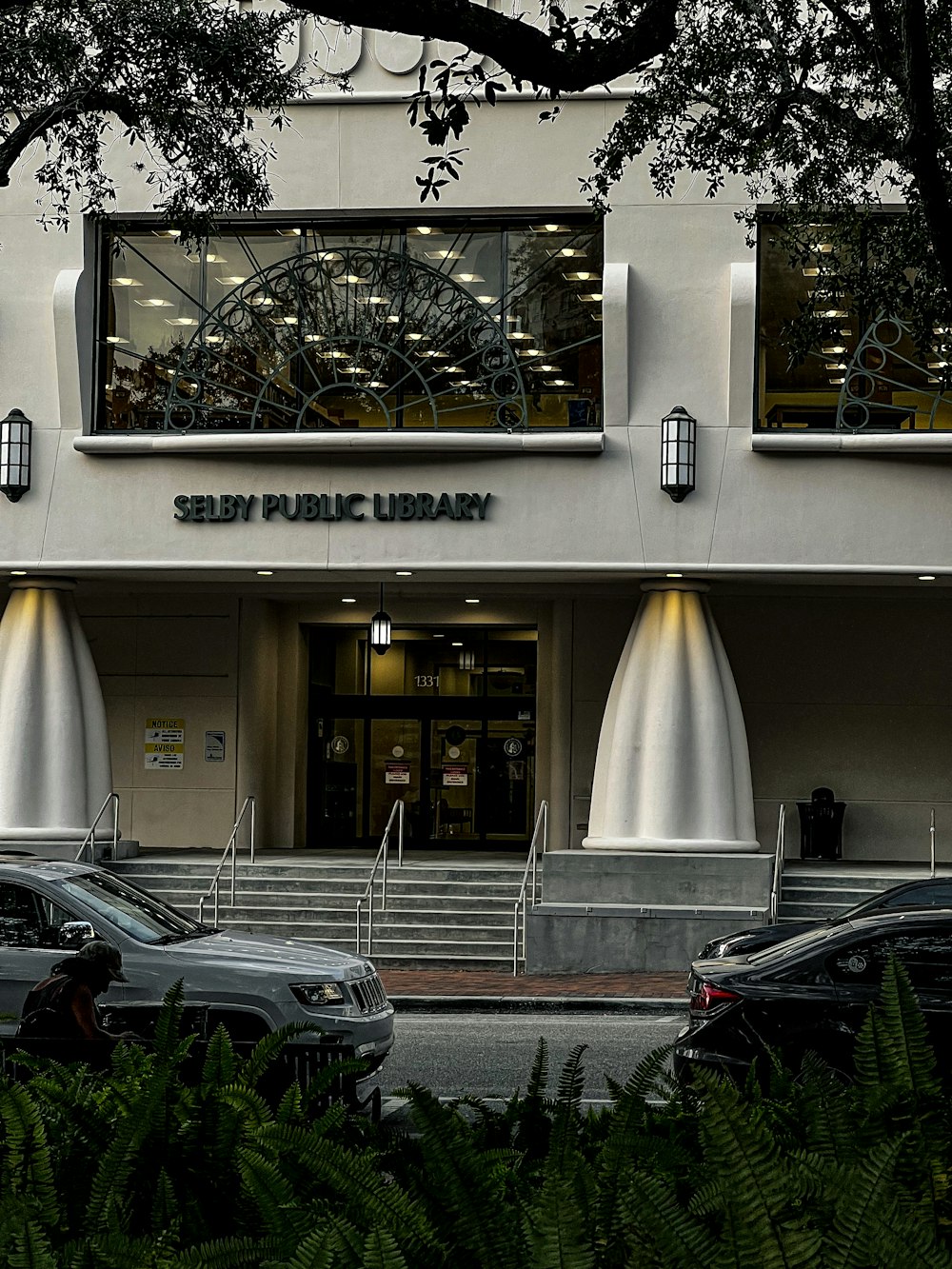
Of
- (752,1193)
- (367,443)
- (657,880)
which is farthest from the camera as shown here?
(367,443)

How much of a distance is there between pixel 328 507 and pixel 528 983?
724cm

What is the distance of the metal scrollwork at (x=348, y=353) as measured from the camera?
74.1ft

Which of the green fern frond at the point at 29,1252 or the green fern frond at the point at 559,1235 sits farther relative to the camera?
the green fern frond at the point at 29,1252

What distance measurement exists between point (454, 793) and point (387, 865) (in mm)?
4764

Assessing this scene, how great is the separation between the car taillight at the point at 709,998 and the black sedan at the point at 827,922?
1.73m

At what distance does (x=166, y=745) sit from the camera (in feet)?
88.8

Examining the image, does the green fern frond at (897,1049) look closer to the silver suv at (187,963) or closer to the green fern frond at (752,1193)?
the green fern frond at (752,1193)

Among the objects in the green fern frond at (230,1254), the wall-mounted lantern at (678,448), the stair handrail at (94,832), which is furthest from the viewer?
the stair handrail at (94,832)

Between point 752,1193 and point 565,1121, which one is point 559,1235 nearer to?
point 752,1193

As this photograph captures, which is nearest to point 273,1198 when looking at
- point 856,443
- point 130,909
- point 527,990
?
point 130,909

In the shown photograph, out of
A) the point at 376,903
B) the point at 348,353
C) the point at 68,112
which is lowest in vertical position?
the point at 376,903

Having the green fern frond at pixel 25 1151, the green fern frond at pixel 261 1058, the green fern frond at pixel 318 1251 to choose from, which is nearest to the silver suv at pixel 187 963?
the green fern frond at pixel 261 1058

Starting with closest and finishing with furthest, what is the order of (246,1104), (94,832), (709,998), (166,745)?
(246,1104) < (709,998) < (94,832) < (166,745)

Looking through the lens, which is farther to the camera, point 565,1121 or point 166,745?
point 166,745
